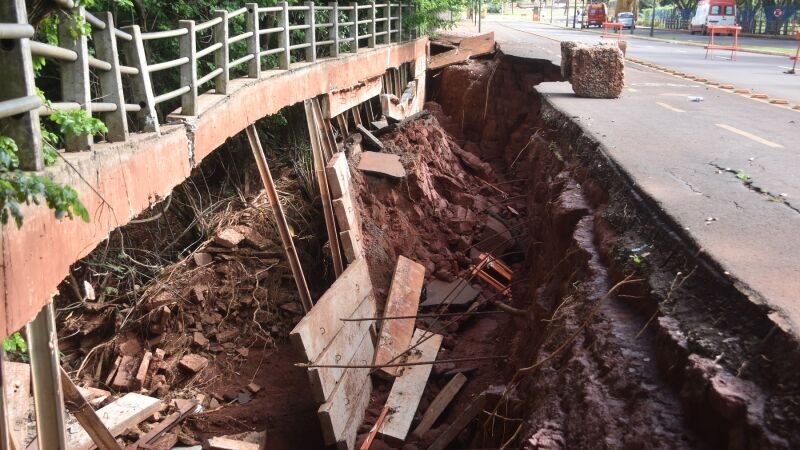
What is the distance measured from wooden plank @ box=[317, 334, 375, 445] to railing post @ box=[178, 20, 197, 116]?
9.61ft

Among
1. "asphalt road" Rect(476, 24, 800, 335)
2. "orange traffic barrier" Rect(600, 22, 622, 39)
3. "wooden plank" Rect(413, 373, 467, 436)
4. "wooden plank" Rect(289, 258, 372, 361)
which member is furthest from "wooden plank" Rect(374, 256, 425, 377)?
"orange traffic barrier" Rect(600, 22, 622, 39)

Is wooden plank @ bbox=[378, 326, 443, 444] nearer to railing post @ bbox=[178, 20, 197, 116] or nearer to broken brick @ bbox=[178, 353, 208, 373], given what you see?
broken brick @ bbox=[178, 353, 208, 373]

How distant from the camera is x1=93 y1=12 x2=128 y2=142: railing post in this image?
464 centimetres

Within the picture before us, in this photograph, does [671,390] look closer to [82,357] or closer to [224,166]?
[82,357]

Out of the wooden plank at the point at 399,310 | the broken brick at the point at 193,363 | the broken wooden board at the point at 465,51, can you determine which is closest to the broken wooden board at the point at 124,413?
the broken brick at the point at 193,363

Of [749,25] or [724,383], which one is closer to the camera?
[724,383]

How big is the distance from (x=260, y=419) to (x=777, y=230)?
517cm

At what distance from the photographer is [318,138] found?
10.0 m

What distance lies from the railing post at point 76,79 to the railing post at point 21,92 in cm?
69

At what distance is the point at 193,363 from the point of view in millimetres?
7984

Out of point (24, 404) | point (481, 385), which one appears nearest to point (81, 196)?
point (24, 404)

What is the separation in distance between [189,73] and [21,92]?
9.23 feet

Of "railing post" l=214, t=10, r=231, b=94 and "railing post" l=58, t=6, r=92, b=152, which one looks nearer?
"railing post" l=58, t=6, r=92, b=152

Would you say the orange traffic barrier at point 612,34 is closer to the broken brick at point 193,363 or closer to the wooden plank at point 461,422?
the broken brick at point 193,363
